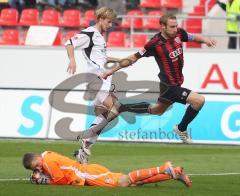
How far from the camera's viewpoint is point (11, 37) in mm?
25453

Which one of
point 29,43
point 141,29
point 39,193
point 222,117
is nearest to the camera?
point 39,193

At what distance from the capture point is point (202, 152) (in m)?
18.8

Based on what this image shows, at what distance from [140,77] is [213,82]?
1.65 m

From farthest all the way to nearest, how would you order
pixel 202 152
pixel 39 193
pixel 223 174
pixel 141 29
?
pixel 141 29 < pixel 202 152 < pixel 223 174 < pixel 39 193

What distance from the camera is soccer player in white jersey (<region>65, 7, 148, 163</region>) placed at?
584 inches

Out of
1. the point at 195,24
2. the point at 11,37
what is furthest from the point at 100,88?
the point at 11,37

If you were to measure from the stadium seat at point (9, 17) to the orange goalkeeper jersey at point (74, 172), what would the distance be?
14.3 metres

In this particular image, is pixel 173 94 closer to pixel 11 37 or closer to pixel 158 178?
pixel 158 178

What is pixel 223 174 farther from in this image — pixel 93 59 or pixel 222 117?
pixel 222 117

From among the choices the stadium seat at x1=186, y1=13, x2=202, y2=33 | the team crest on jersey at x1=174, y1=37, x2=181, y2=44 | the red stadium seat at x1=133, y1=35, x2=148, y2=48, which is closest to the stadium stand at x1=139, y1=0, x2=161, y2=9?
the stadium seat at x1=186, y1=13, x2=202, y2=33

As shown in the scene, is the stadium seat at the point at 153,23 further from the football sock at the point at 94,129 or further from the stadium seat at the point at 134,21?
the football sock at the point at 94,129

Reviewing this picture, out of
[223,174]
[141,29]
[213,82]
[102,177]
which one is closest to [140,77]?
[213,82]

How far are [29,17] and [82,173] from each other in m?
14.4

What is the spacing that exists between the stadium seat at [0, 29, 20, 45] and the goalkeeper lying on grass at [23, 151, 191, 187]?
1313 centimetres
